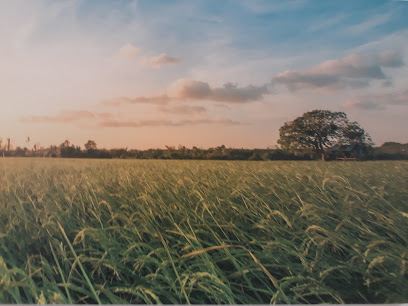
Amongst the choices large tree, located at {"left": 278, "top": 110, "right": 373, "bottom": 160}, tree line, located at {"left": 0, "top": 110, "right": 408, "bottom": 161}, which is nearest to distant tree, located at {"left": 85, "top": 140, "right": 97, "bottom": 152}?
tree line, located at {"left": 0, "top": 110, "right": 408, "bottom": 161}

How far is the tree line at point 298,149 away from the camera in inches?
88.5

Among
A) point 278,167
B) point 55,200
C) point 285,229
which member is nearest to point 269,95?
point 278,167

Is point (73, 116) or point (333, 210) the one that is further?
point (73, 116)

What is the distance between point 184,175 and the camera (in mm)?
2346

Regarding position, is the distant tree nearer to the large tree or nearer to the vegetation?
the vegetation

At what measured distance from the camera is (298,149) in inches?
90.6

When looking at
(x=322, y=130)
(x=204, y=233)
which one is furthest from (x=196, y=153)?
(x=322, y=130)

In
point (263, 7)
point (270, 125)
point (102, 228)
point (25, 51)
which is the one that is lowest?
point (102, 228)

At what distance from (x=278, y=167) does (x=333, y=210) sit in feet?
1.72

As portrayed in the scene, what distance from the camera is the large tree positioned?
2.25m

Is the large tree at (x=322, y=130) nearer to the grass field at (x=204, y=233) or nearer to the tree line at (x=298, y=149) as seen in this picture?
the tree line at (x=298, y=149)

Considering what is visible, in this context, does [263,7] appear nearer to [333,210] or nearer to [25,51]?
[333,210]

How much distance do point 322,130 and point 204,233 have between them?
1024mm

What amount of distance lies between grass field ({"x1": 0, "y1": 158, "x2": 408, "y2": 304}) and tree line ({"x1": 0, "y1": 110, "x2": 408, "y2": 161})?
0.06m
